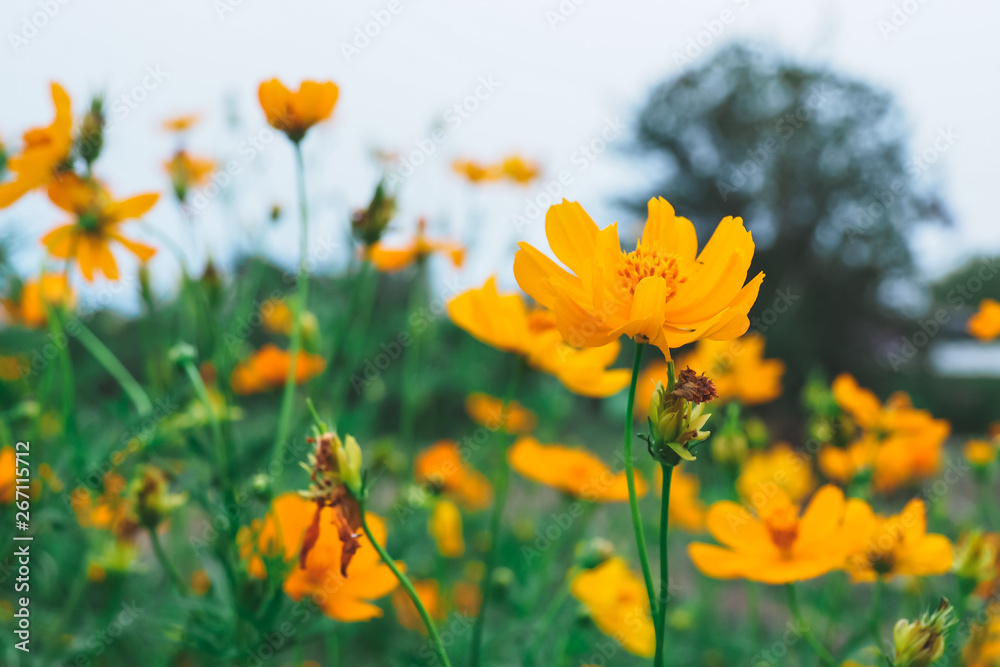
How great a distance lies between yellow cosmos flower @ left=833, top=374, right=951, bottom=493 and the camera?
1.00m

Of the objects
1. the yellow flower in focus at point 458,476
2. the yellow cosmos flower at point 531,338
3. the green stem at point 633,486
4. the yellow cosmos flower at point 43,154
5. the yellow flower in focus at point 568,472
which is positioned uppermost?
the green stem at point 633,486

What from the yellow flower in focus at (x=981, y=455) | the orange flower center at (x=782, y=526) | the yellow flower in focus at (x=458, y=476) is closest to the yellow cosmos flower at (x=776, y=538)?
the orange flower center at (x=782, y=526)

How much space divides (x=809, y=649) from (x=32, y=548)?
1232 mm

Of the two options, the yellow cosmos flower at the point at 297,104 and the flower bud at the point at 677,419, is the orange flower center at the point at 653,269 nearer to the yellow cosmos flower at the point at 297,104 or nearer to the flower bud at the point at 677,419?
the flower bud at the point at 677,419

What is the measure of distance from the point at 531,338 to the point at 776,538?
33 cm

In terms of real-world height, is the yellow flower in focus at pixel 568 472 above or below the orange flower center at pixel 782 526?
below

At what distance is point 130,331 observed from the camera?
7.85 ft

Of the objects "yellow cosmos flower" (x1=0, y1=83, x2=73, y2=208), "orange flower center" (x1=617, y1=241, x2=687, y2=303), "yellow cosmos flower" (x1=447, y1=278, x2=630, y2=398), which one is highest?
"orange flower center" (x1=617, y1=241, x2=687, y2=303)

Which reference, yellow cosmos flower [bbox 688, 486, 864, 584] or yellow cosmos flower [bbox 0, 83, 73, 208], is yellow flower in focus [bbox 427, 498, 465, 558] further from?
yellow cosmos flower [bbox 0, 83, 73, 208]

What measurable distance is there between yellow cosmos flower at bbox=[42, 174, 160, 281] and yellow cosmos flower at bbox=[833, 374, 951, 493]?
98 cm

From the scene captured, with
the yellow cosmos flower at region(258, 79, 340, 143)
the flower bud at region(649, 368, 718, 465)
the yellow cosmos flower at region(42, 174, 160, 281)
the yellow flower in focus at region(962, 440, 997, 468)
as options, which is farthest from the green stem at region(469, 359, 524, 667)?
the yellow flower in focus at region(962, 440, 997, 468)

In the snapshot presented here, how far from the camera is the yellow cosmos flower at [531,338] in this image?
73 cm

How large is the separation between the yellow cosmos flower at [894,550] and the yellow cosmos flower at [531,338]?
0.90 ft

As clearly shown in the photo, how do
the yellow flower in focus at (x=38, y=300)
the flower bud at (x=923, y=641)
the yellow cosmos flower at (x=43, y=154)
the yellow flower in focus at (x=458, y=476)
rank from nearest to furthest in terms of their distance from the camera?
the flower bud at (x=923, y=641), the yellow cosmos flower at (x=43, y=154), the yellow flower in focus at (x=38, y=300), the yellow flower in focus at (x=458, y=476)
